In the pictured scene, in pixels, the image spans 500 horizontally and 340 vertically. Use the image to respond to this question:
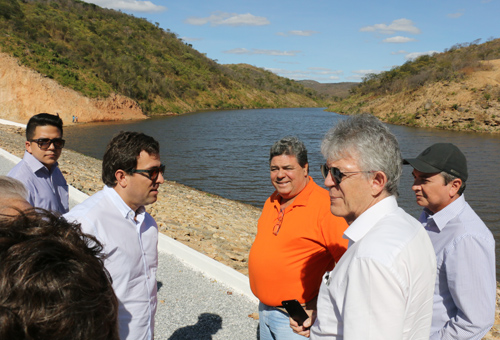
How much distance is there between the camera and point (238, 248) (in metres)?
7.14

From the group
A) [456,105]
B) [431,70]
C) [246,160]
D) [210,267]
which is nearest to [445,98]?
[456,105]

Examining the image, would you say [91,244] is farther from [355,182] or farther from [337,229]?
[337,229]

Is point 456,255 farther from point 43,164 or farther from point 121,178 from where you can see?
point 43,164

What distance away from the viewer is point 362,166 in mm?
1838

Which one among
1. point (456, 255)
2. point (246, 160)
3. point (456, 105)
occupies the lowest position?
point (246, 160)

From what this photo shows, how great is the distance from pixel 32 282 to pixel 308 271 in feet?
6.56

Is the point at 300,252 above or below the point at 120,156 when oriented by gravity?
below

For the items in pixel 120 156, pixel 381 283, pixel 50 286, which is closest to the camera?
pixel 50 286

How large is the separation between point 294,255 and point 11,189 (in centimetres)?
172

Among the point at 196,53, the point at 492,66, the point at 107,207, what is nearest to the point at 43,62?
the point at 107,207

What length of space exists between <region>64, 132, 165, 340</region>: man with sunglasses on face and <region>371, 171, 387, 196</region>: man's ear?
1.44m

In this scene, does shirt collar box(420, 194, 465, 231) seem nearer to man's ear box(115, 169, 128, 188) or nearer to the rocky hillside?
man's ear box(115, 169, 128, 188)

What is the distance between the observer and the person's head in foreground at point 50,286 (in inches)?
33.2

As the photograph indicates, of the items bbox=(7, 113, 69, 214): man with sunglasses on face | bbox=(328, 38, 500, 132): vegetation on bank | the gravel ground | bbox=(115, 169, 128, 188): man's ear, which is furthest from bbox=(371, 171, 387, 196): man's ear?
bbox=(328, 38, 500, 132): vegetation on bank
